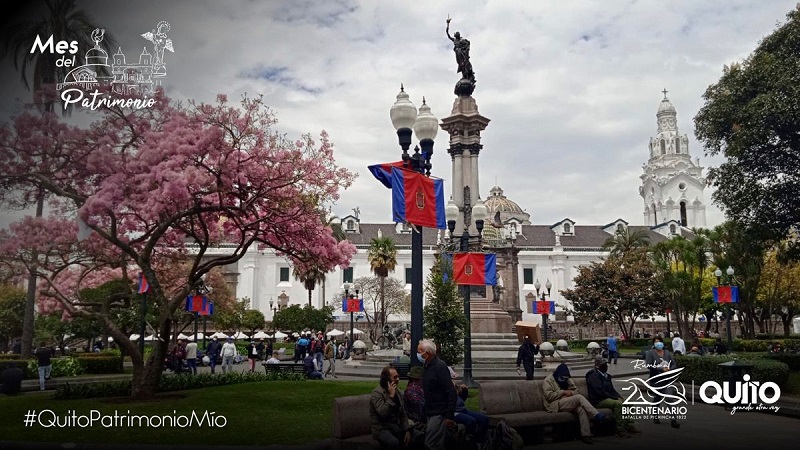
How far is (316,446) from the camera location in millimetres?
8461

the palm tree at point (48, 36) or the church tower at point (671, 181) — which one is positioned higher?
the church tower at point (671, 181)

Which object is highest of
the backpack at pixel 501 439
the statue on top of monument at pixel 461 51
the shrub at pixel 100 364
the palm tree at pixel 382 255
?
the statue on top of monument at pixel 461 51

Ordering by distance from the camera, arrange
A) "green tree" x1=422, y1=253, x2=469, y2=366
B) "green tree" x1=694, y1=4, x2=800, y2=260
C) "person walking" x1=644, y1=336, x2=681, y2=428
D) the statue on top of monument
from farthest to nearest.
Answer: the statue on top of monument < "green tree" x1=694, y1=4, x2=800, y2=260 < "green tree" x1=422, y1=253, x2=469, y2=366 < "person walking" x1=644, y1=336, x2=681, y2=428

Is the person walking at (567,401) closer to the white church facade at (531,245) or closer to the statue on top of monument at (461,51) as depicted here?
the statue on top of monument at (461,51)

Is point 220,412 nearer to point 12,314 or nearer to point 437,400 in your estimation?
point 437,400

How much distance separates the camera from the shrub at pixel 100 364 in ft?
81.9

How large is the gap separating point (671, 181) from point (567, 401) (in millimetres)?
81064

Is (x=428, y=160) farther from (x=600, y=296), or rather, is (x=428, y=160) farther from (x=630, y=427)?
(x=600, y=296)

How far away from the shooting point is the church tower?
269ft

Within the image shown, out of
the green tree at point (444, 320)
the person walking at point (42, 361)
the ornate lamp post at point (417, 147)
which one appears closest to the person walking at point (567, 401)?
the ornate lamp post at point (417, 147)

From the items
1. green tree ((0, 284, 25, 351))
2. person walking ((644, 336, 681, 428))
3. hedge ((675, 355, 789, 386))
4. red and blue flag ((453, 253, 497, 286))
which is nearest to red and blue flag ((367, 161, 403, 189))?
red and blue flag ((453, 253, 497, 286))

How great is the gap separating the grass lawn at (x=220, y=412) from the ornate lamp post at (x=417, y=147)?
2443 mm

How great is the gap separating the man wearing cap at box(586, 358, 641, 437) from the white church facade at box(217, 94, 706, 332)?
47.2 m

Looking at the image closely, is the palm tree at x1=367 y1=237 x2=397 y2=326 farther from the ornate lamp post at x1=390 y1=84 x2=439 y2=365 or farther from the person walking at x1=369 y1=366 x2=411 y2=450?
the person walking at x1=369 y1=366 x2=411 y2=450
